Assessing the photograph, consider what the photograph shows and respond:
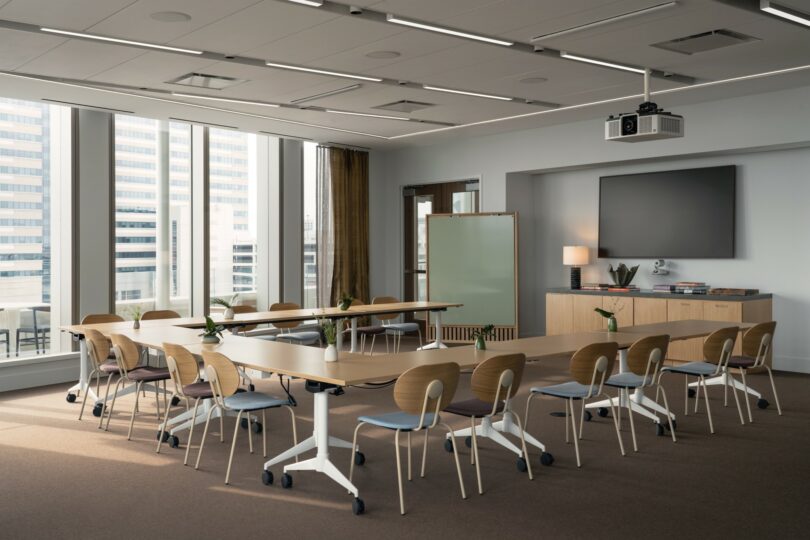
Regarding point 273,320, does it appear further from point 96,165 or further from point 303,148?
point 303,148

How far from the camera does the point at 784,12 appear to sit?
17.7 feet

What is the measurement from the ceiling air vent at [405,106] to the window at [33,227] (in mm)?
3638

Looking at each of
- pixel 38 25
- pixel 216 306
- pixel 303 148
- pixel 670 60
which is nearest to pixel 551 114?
pixel 670 60

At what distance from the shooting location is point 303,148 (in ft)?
37.8

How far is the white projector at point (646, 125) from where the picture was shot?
6078 millimetres

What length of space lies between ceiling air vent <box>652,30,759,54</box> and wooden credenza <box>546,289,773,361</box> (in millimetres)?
2901

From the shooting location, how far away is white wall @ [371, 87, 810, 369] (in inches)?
331

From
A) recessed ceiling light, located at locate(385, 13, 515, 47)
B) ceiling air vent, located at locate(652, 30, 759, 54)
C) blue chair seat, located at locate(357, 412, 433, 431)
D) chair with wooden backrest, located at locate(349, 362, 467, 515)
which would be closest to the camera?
chair with wooden backrest, located at locate(349, 362, 467, 515)

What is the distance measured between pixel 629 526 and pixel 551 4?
3.37m

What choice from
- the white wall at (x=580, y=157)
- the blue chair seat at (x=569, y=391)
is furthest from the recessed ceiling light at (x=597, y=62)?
the blue chair seat at (x=569, y=391)

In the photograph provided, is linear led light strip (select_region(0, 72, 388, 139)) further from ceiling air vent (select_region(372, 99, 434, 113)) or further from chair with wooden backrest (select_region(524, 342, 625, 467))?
chair with wooden backrest (select_region(524, 342, 625, 467))

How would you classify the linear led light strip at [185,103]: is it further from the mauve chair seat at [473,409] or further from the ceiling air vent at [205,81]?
the mauve chair seat at [473,409]

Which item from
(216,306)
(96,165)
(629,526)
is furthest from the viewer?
(216,306)

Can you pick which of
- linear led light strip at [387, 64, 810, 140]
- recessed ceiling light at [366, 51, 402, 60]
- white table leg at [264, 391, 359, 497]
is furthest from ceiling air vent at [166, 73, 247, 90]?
white table leg at [264, 391, 359, 497]
